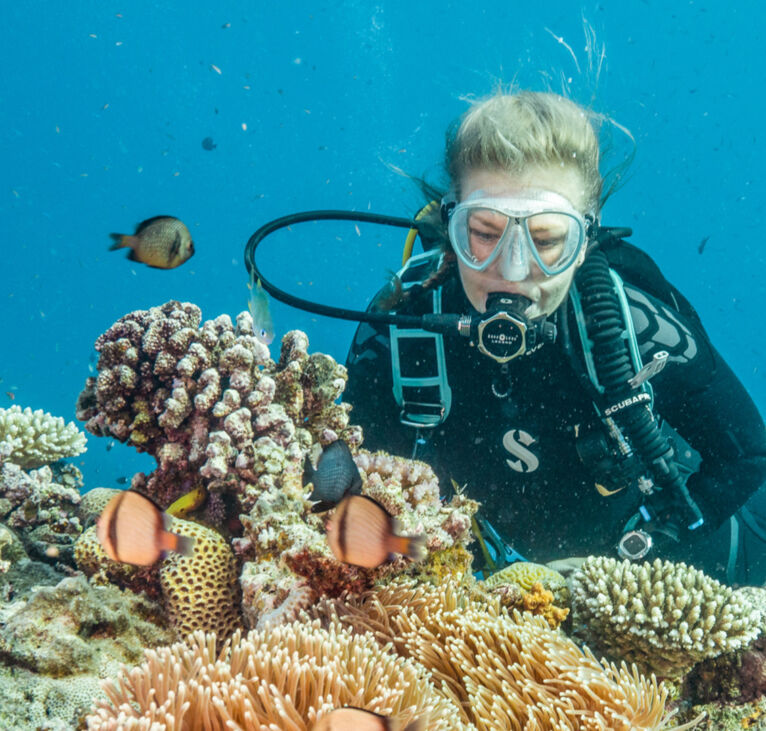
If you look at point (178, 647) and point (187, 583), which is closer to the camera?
point (178, 647)

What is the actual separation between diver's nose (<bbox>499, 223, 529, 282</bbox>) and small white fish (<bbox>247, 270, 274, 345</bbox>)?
1.65 metres

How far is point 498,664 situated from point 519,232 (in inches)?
97.4

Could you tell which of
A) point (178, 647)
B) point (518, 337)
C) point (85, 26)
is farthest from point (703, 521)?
point (85, 26)

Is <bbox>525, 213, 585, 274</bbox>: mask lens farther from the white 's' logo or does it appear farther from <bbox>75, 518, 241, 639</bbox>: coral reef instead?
<bbox>75, 518, 241, 639</bbox>: coral reef

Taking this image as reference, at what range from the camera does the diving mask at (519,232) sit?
11.5 feet

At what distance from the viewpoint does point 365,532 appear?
6.17 feet

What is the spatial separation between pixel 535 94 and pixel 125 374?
3.48 meters

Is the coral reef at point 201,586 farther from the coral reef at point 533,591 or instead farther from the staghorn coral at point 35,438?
the staghorn coral at point 35,438

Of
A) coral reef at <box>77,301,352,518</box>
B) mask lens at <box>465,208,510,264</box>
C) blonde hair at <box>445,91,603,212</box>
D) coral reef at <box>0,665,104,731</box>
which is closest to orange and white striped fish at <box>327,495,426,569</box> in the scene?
coral reef at <box>0,665,104,731</box>

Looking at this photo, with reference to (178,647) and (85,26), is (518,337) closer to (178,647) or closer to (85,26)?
(178,647)

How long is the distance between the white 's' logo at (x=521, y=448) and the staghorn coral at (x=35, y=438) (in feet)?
12.3

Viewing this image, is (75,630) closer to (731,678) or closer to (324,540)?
(324,540)

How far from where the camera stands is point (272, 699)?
1.60 meters

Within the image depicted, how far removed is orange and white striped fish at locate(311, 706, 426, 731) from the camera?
119 cm
